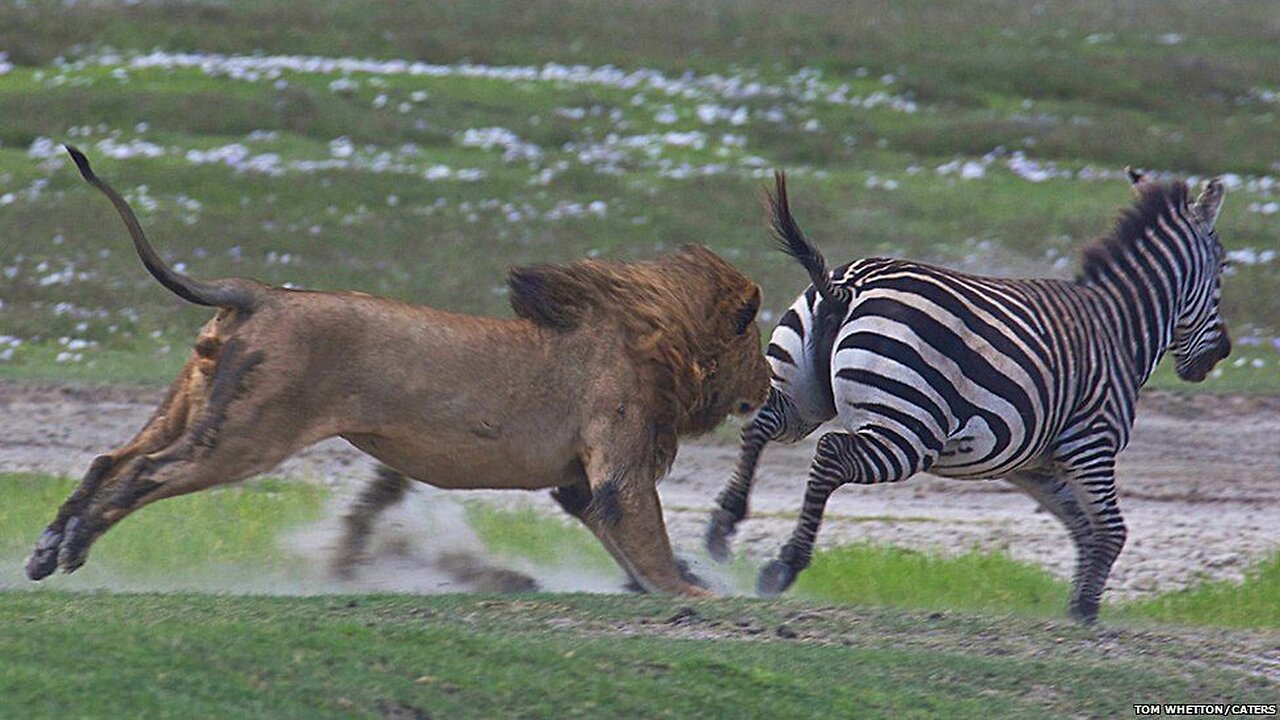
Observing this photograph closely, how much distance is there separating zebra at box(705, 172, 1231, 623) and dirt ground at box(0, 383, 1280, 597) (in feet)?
5.13

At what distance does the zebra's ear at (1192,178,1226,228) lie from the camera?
30.8 feet

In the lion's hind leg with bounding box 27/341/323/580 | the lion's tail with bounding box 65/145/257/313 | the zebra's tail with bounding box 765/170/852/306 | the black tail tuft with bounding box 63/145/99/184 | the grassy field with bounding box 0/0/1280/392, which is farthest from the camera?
the grassy field with bounding box 0/0/1280/392

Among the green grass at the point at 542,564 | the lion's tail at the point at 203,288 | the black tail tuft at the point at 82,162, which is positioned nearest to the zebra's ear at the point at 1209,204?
the green grass at the point at 542,564

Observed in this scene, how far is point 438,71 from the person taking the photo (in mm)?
25781

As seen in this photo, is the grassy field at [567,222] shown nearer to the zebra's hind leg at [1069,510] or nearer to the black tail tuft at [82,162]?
the zebra's hind leg at [1069,510]

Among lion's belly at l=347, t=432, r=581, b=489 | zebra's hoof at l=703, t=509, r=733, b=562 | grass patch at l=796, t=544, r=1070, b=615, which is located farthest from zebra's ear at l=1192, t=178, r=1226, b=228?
lion's belly at l=347, t=432, r=581, b=489

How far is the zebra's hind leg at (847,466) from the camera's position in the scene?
8016 millimetres

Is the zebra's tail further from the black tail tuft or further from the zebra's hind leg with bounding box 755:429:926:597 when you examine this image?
the black tail tuft

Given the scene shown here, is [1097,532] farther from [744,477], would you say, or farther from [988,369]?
[744,477]

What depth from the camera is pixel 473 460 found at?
775 cm

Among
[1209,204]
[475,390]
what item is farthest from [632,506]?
[1209,204]

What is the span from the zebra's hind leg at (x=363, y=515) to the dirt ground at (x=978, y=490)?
1386 millimetres

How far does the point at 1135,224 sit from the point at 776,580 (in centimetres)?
249

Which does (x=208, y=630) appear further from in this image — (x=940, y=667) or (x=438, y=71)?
(x=438, y=71)
